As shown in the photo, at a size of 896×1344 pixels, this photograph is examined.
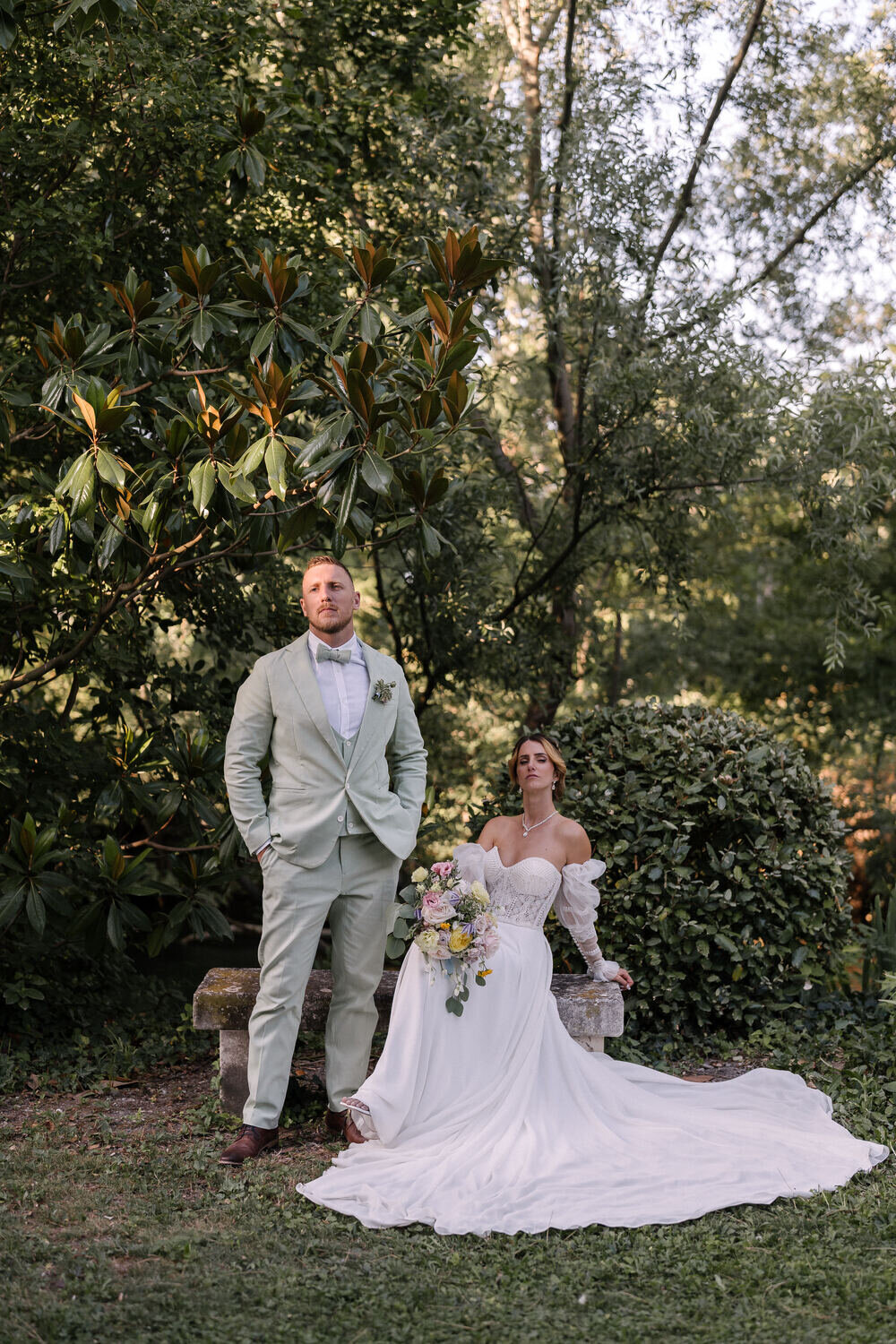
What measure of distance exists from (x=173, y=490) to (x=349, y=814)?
1.57m

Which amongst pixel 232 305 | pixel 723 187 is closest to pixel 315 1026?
pixel 232 305

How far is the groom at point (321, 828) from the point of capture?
4.09 metres

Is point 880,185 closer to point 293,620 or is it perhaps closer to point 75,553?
point 293,620

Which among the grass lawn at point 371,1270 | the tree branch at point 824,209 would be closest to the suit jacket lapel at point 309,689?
the grass lawn at point 371,1270

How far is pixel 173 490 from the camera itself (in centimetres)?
475

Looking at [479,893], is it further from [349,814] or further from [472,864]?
[349,814]

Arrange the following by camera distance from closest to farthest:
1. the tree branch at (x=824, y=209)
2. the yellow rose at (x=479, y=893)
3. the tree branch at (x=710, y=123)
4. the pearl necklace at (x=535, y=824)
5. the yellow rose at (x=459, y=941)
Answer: the yellow rose at (x=459, y=941)
the yellow rose at (x=479, y=893)
the pearl necklace at (x=535, y=824)
the tree branch at (x=710, y=123)
the tree branch at (x=824, y=209)

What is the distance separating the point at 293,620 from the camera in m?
6.29

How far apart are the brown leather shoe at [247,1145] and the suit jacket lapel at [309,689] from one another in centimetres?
129

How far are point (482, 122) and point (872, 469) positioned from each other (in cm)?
324

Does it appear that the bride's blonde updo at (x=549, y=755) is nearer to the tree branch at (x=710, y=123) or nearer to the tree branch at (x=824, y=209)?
the tree branch at (x=710, y=123)

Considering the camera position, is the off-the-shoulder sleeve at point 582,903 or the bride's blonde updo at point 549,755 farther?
the bride's blonde updo at point 549,755

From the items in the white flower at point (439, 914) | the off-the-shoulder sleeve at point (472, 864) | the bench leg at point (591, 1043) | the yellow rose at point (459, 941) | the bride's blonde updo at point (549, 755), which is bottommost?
the bench leg at point (591, 1043)

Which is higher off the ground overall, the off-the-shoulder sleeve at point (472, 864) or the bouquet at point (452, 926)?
the off-the-shoulder sleeve at point (472, 864)
